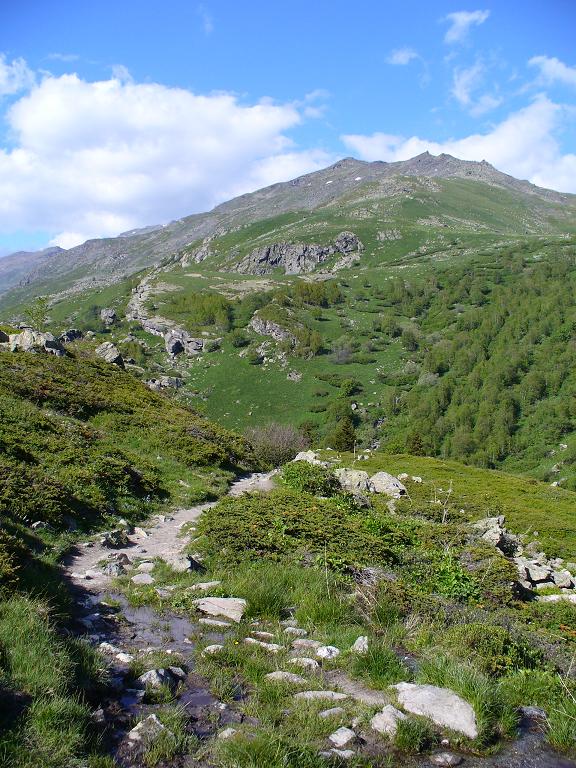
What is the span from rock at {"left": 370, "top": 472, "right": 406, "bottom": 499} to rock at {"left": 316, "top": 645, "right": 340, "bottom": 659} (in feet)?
60.8

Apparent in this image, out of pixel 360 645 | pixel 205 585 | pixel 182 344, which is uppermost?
pixel 182 344

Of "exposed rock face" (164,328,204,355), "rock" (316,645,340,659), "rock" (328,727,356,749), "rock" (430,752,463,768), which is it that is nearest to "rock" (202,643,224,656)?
"rock" (316,645,340,659)

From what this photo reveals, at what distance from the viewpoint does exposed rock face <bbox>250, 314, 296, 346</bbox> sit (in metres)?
134

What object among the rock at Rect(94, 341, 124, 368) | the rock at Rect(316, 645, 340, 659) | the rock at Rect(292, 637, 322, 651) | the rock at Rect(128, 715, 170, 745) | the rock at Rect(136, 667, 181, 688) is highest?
the rock at Rect(94, 341, 124, 368)

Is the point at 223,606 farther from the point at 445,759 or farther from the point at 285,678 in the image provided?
the point at 445,759

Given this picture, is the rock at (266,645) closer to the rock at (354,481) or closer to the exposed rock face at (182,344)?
the rock at (354,481)

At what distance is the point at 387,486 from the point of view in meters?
27.1

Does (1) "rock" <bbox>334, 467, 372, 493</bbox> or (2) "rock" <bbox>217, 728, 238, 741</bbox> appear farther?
(1) "rock" <bbox>334, 467, 372, 493</bbox>

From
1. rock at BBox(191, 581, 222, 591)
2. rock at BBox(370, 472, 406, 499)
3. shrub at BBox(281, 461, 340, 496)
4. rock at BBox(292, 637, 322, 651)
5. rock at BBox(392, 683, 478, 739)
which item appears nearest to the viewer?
rock at BBox(392, 683, 478, 739)

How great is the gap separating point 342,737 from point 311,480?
1746 cm

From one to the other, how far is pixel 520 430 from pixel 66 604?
103908mm

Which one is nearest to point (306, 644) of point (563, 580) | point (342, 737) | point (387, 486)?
point (342, 737)

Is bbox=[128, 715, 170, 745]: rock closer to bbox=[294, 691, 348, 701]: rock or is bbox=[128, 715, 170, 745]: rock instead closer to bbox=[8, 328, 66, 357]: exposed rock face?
bbox=[294, 691, 348, 701]: rock

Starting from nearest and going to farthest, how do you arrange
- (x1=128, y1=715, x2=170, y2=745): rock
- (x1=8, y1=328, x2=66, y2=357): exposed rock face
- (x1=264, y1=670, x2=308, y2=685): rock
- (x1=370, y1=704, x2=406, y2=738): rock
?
(x1=128, y1=715, x2=170, y2=745): rock < (x1=370, y1=704, x2=406, y2=738): rock < (x1=264, y1=670, x2=308, y2=685): rock < (x1=8, y1=328, x2=66, y2=357): exposed rock face
